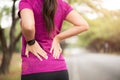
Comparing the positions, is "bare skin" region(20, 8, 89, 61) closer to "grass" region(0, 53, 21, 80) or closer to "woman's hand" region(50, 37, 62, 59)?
"woman's hand" region(50, 37, 62, 59)

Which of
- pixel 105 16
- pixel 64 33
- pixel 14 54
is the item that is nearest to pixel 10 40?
pixel 14 54

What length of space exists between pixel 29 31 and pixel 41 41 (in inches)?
3.3

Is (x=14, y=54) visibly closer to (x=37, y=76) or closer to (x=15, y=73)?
(x=15, y=73)

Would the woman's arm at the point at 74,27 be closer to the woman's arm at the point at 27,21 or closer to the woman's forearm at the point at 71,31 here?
the woman's forearm at the point at 71,31

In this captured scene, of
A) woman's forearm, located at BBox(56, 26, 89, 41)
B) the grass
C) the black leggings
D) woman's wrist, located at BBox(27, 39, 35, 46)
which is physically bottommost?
the grass

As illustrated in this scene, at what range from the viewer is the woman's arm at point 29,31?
1822mm

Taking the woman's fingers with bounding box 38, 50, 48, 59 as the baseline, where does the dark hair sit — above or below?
above

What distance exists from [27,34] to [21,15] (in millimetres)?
105

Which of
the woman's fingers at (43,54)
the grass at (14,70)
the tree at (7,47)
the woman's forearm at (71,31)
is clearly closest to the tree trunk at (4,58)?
the tree at (7,47)

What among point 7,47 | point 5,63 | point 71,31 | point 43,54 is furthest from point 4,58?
point 43,54

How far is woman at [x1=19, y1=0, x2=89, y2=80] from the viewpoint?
1.86 meters

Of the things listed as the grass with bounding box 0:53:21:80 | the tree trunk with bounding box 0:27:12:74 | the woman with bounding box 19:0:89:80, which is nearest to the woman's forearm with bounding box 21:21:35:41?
the woman with bounding box 19:0:89:80

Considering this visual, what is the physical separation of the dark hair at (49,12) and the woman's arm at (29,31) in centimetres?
7

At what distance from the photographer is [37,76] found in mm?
1872
